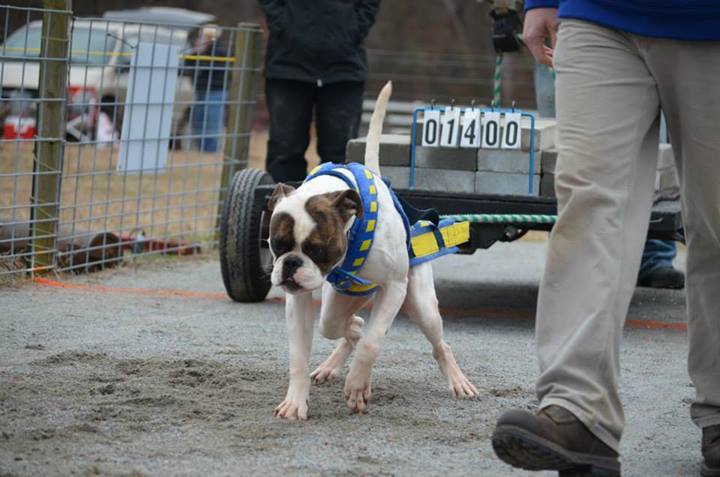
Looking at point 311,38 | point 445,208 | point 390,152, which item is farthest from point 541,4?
point 311,38

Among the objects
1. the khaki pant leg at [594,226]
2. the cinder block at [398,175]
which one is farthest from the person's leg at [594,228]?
the cinder block at [398,175]

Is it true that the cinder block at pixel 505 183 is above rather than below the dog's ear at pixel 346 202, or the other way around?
below

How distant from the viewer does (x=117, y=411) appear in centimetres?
366

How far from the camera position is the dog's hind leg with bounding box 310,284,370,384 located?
4152mm

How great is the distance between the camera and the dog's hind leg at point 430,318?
414 centimetres

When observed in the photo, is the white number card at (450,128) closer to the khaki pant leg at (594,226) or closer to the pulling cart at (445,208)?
the pulling cart at (445,208)

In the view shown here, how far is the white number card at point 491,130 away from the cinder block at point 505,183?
142 mm

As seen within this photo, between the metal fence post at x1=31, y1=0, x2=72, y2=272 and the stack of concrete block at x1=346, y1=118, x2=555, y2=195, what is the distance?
1.73 meters

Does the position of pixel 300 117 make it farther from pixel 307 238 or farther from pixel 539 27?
pixel 539 27

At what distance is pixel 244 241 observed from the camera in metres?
5.93

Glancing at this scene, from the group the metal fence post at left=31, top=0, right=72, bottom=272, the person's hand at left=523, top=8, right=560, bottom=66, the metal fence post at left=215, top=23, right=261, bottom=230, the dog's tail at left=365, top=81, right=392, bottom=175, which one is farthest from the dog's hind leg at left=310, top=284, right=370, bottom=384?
the metal fence post at left=215, top=23, right=261, bottom=230

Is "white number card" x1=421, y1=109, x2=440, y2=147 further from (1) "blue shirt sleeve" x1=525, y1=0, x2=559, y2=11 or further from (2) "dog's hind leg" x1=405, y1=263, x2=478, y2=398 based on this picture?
(1) "blue shirt sleeve" x1=525, y1=0, x2=559, y2=11

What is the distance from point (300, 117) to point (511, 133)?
194 centimetres

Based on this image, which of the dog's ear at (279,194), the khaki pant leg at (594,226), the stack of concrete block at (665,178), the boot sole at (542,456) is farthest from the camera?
the stack of concrete block at (665,178)
